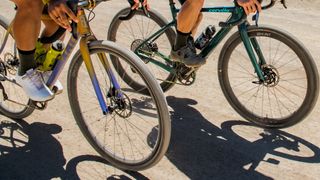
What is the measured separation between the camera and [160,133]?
3.53 meters

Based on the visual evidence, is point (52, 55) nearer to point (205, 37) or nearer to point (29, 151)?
point (29, 151)

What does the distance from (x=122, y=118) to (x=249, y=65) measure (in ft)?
6.59

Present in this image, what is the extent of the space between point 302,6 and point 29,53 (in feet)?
18.8

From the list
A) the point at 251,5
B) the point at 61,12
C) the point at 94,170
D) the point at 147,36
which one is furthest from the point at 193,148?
the point at 147,36

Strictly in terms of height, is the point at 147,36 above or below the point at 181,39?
below

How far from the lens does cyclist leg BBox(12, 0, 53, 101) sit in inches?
142

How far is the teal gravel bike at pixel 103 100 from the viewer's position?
3463mm

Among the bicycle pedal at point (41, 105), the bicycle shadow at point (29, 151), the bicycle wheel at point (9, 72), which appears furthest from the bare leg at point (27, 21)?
the bicycle shadow at point (29, 151)

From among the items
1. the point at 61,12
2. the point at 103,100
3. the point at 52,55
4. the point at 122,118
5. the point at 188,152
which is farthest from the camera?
the point at 122,118

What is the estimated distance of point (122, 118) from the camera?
4320 mm

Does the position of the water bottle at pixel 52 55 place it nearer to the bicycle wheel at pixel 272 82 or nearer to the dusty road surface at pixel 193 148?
the dusty road surface at pixel 193 148

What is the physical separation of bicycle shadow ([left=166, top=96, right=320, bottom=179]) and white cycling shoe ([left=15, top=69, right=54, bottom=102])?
1179 mm

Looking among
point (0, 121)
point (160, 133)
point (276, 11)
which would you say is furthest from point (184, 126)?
point (276, 11)

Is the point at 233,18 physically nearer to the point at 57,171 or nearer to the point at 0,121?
the point at 57,171
